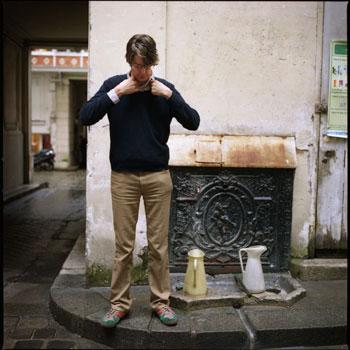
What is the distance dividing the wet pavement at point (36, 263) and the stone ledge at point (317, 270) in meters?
2.08

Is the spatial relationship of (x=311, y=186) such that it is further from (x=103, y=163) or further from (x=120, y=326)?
(x=120, y=326)

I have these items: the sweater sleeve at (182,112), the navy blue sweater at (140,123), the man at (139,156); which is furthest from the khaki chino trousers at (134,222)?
the sweater sleeve at (182,112)

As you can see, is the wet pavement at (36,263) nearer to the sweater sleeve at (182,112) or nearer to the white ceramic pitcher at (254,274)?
the white ceramic pitcher at (254,274)

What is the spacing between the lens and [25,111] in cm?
1258

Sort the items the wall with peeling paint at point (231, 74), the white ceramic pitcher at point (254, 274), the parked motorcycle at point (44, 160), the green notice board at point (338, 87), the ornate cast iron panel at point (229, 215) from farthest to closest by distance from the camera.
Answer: the parked motorcycle at point (44, 160) → the green notice board at point (338, 87) → the ornate cast iron panel at point (229, 215) → the wall with peeling paint at point (231, 74) → the white ceramic pitcher at point (254, 274)

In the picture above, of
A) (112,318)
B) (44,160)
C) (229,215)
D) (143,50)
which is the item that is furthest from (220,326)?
(44,160)

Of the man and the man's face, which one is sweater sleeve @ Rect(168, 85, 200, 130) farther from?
the man's face

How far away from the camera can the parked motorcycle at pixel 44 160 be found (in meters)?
22.4

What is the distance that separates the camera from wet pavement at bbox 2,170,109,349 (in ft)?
12.1

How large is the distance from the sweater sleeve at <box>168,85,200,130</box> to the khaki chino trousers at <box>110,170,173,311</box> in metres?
0.42

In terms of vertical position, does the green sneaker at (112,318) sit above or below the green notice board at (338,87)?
below

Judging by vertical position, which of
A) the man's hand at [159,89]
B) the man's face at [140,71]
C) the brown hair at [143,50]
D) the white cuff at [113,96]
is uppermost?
the brown hair at [143,50]

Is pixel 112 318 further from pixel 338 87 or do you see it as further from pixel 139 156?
pixel 338 87

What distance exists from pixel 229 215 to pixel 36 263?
2643 millimetres
